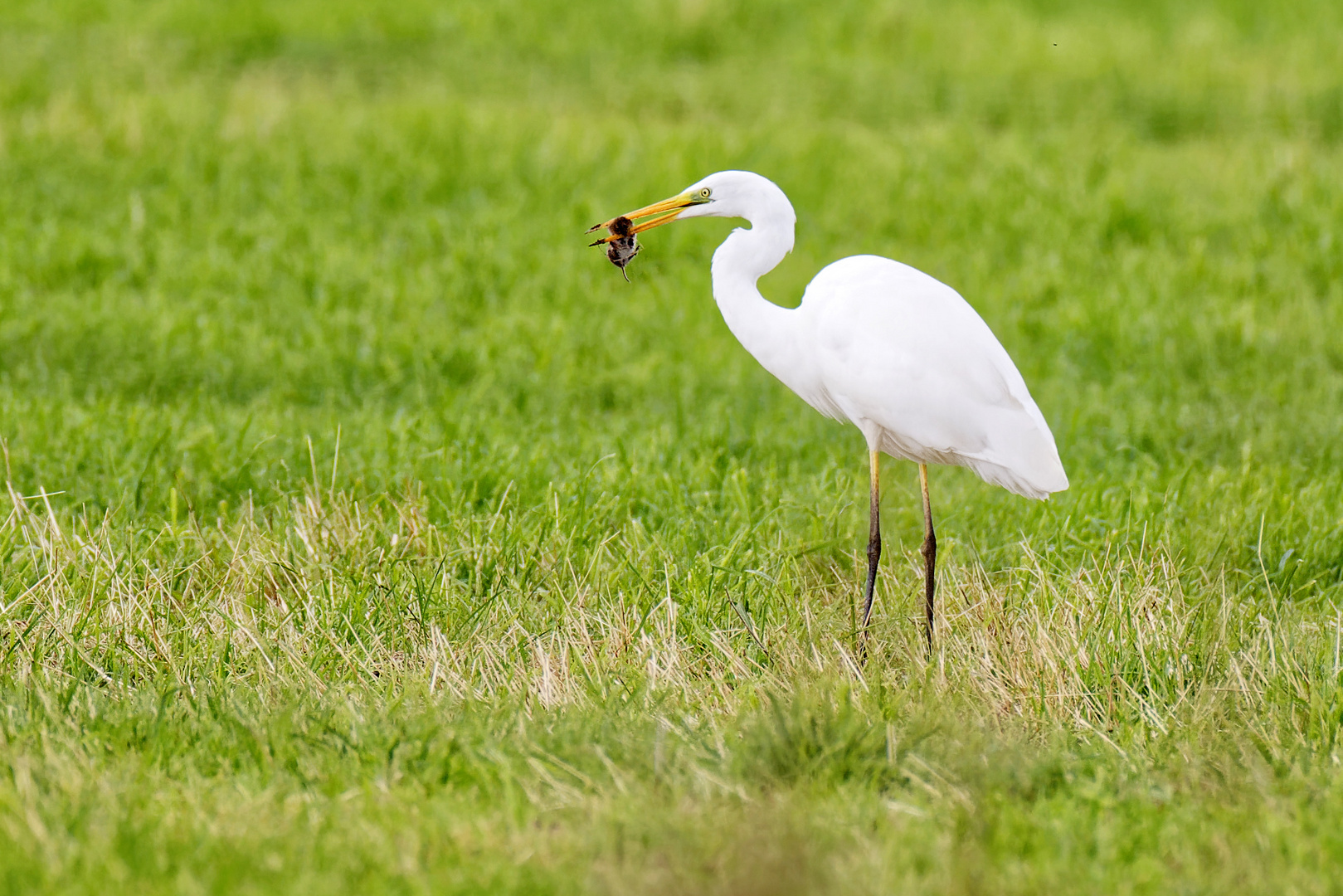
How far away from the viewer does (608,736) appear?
3.28 meters

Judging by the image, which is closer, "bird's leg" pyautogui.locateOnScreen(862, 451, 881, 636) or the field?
the field

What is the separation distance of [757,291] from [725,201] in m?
0.31

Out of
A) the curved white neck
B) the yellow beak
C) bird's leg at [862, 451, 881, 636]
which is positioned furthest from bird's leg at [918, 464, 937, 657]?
the yellow beak

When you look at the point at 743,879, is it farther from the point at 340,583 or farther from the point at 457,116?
the point at 457,116

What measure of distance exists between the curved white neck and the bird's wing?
95mm

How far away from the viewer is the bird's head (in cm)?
407

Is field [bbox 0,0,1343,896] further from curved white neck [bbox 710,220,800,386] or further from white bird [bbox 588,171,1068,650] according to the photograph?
curved white neck [bbox 710,220,800,386]

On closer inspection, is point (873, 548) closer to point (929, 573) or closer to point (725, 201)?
point (929, 573)

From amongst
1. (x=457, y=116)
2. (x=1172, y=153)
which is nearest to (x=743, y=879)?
(x=457, y=116)

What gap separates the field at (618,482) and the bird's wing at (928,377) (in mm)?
453

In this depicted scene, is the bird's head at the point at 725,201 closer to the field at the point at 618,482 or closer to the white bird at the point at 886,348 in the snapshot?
the white bird at the point at 886,348

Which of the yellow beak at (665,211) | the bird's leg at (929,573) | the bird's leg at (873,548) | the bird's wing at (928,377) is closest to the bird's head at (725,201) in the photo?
the yellow beak at (665,211)

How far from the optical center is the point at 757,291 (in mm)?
4266

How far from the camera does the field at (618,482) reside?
2936mm
